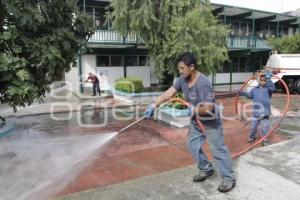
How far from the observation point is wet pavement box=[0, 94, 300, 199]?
212 inches

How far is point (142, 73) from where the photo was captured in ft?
65.7

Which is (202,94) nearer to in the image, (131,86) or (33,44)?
(33,44)

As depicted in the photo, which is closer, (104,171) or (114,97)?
(104,171)

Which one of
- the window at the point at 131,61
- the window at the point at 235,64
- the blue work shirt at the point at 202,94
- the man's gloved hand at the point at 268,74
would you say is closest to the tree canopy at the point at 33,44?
the blue work shirt at the point at 202,94

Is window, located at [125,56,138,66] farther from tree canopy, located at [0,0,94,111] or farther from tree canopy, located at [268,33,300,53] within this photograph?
tree canopy, located at [0,0,94,111]

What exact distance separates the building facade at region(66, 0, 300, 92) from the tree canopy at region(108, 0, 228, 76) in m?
1.59

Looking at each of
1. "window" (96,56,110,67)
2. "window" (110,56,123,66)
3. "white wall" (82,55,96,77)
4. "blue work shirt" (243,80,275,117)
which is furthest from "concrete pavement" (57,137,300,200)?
"window" (110,56,123,66)

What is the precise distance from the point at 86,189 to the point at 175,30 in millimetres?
9909

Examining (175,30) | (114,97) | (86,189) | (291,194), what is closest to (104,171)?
(86,189)

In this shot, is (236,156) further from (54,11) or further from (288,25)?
(288,25)

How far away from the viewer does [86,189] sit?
4.82 m

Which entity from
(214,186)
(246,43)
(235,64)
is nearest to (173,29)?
(214,186)

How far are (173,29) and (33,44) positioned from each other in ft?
32.1

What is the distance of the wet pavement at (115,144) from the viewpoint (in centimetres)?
538
